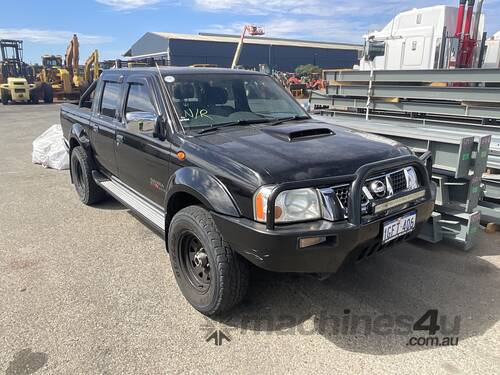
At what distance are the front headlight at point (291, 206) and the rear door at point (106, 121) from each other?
8.03 feet

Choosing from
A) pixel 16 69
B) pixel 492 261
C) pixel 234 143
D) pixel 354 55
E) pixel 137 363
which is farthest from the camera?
pixel 354 55

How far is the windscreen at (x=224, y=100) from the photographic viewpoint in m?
3.49

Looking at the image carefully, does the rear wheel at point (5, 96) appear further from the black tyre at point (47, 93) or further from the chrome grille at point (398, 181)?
the chrome grille at point (398, 181)

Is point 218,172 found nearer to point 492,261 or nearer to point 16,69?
point 492,261

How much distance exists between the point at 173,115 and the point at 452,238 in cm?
294

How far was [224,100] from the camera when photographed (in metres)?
3.72

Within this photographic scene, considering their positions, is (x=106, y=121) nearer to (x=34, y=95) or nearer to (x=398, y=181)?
(x=398, y=181)

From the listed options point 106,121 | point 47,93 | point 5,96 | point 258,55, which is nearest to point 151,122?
point 106,121

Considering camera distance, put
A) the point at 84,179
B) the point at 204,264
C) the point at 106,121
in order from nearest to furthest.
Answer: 1. the point at 204,264
2. the point at 106,121
3. the point at 84,179

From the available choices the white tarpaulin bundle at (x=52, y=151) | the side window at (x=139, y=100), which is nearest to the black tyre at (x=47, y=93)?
the white tarpaulin bundle at (x=52, y=151)

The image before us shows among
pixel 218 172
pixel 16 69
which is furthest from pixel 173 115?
pixel 16 69

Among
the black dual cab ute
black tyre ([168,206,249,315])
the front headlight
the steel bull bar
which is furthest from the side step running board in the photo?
the steel bull bar

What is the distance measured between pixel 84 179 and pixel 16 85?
73.5ft

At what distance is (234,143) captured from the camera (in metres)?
3.02
